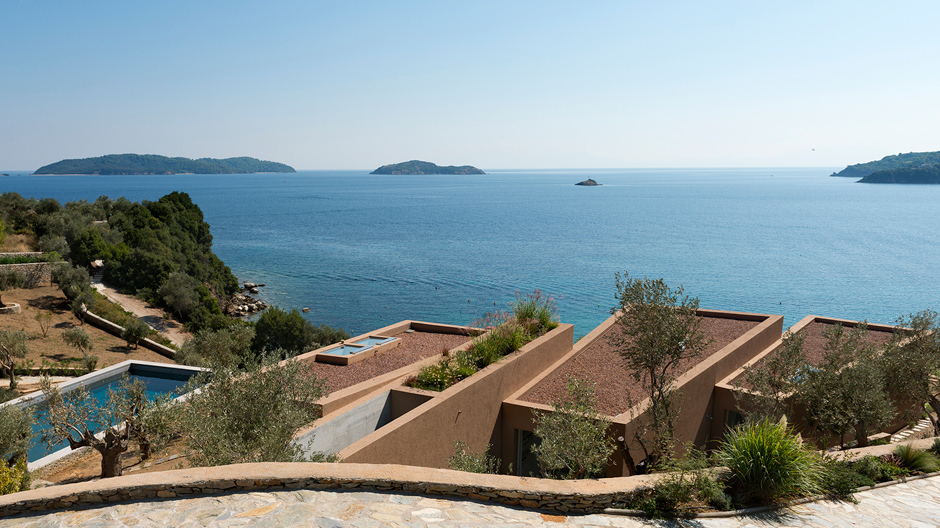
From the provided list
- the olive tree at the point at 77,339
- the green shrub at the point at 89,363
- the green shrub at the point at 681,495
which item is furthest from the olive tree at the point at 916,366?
the olive tree at the point at 77,339

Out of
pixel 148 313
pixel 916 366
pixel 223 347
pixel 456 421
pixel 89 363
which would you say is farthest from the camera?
pixel 148 313

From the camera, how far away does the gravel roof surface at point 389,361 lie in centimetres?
1184

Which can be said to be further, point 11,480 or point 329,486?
point 11,480

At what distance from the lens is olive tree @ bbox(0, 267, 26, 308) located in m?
30.8

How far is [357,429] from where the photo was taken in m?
10.0

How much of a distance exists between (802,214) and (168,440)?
126 m

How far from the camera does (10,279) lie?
3175 centimetres

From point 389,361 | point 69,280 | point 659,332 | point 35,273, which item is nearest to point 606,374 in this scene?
point 389,361

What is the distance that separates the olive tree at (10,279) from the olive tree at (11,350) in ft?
39.0

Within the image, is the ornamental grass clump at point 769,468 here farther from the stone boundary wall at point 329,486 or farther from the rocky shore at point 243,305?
the rocky shore at point 243,305

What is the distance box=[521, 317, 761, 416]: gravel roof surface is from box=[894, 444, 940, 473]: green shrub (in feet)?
10.5

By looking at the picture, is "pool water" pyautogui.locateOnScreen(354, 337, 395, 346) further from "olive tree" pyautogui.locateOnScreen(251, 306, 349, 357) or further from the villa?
"olive tree" pyautogui.locateOnScreen(251, 306, 349, 357)

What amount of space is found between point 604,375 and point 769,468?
6.65 m

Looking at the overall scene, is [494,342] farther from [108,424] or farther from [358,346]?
[108,424]
